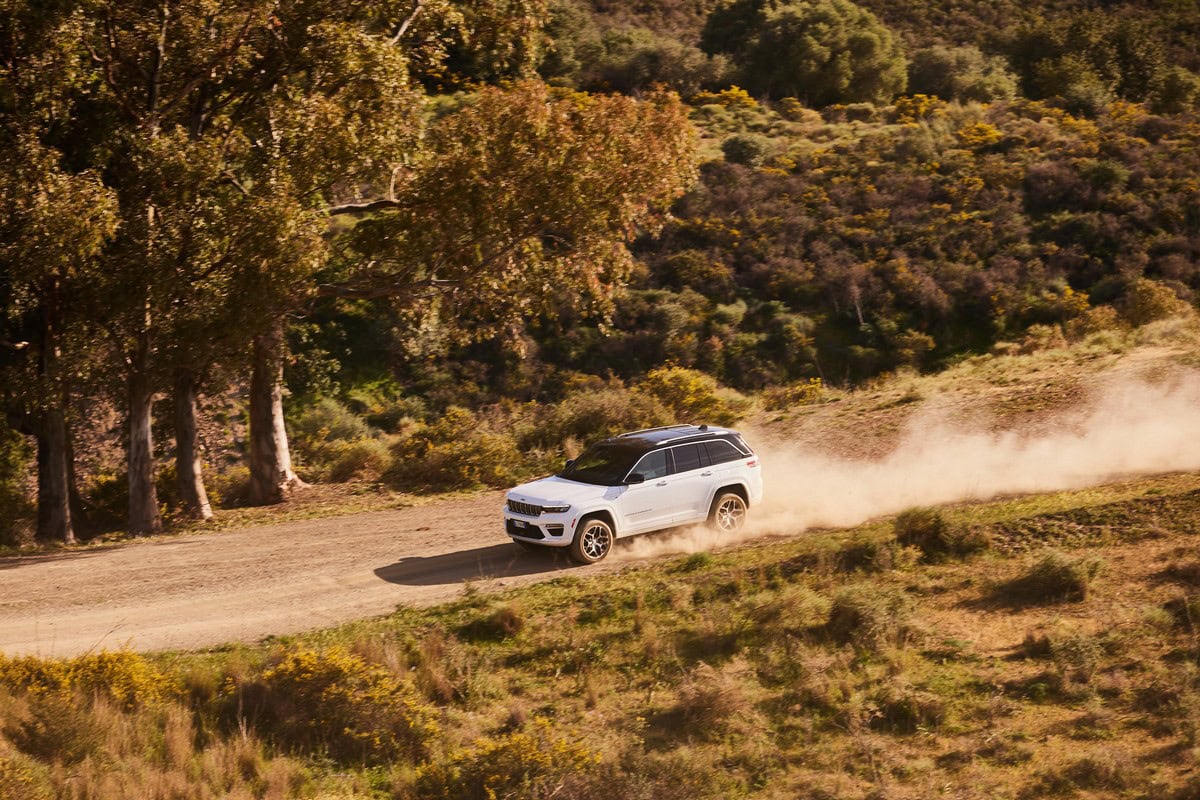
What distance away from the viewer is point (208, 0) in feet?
62.6

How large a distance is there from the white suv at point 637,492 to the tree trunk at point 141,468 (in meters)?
8.10

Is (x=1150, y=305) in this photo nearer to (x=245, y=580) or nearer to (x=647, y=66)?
(x=245, y=580)

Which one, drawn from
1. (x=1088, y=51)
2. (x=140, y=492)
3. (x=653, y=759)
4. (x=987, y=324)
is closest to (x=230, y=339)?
(x=140, y=492)

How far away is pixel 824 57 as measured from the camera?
64.0 meters

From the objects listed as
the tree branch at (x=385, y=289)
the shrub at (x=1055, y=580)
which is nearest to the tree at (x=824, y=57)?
the tree branch at (x=385, y=289)

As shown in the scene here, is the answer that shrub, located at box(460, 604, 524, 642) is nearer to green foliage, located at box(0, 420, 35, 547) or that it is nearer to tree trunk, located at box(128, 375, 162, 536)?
tree trunk, located at box(128, 375, 162, 536)

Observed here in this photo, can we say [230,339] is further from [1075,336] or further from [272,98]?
[1075,336]

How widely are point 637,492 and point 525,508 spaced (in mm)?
1601

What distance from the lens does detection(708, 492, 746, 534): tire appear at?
16.7 m

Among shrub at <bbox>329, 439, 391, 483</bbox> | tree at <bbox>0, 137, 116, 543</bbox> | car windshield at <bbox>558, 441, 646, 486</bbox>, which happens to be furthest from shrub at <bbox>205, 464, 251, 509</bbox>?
car windshield at <bbox>558, 441, 646, 486</bbox>

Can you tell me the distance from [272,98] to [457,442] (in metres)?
8.06

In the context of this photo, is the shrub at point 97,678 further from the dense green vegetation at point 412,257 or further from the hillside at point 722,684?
the dense green vegetation at point 412,257

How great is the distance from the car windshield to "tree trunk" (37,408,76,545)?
10058mm

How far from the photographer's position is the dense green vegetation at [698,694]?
10328 mm
